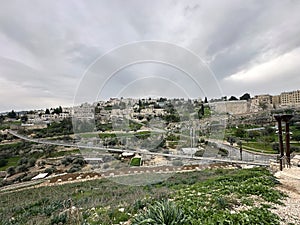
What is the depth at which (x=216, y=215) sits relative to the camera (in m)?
2.39

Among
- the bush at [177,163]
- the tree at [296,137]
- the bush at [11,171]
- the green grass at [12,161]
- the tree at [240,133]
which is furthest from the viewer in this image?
the tree at [240,133]

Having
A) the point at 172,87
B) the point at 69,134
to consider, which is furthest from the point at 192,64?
the point at 69,134

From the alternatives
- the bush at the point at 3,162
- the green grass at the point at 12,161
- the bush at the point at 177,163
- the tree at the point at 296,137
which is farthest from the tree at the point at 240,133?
the bush at the point at 3,162

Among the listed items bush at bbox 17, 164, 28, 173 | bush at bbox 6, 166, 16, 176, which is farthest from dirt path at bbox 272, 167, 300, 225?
bush at bbox 6, 166, 16, 176

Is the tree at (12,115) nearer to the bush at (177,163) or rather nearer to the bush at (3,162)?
the bush at (3,162)

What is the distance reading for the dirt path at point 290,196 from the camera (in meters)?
2.59

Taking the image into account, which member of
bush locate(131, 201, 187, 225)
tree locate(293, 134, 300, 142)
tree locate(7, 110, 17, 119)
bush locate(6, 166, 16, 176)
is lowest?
bush locate(6, 166, 16, 176)

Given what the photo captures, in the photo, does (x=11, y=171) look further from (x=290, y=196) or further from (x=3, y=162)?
(x=290, y=196)

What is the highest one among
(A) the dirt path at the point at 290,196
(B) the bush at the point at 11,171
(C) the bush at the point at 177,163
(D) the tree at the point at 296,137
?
(D) the tree at the point at 296,137

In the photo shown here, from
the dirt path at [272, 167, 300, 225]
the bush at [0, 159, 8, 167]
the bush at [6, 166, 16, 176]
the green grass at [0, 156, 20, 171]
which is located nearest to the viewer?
the dirt path at [272, 167, 300, 225]

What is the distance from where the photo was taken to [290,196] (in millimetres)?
3566

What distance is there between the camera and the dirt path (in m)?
2.59

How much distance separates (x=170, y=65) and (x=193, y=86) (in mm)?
789

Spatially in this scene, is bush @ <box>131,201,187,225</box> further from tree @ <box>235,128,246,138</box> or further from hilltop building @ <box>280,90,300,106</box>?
hilltop building @ <box>280,90,300,106</box>
